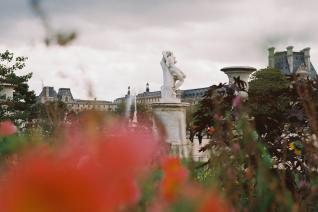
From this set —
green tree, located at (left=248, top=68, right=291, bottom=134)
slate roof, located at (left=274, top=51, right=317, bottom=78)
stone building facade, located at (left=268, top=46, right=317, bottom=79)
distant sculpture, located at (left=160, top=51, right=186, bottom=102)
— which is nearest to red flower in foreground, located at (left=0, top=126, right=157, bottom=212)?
green tree, located at (left=248, top=68, right=291, bottom=134)

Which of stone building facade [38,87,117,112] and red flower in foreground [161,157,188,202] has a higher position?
stone building facade [38,87,117,112]

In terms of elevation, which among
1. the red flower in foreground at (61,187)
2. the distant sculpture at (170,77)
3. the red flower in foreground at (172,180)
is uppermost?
the distant sculpture at (170,77)

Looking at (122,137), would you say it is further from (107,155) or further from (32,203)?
(32,203)

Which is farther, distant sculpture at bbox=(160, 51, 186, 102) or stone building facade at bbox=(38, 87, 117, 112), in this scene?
distant sculpture at bbox=(160, 51, 186, 102)

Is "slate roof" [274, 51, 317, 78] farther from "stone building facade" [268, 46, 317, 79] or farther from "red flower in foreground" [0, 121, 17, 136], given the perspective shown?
"red flower in foreground" [0, 121, 17, 136]

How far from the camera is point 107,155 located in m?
0.44

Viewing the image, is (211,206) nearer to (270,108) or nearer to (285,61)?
(270,108)

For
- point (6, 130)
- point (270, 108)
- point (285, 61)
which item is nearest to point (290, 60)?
point (285, 61)

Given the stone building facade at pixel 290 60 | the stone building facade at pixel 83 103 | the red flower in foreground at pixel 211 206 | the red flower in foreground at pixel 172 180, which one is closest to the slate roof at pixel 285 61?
the stone building facade at pixel 290 60

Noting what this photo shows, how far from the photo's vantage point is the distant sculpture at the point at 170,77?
59.0ft

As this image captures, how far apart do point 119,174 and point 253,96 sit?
395 cm

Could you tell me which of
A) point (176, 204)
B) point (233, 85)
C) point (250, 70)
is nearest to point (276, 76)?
point (250, 70)

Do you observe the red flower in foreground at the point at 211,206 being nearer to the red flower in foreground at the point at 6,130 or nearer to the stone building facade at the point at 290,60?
the red flower in foreground at the point at 6,130

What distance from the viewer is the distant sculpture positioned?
1797cm
